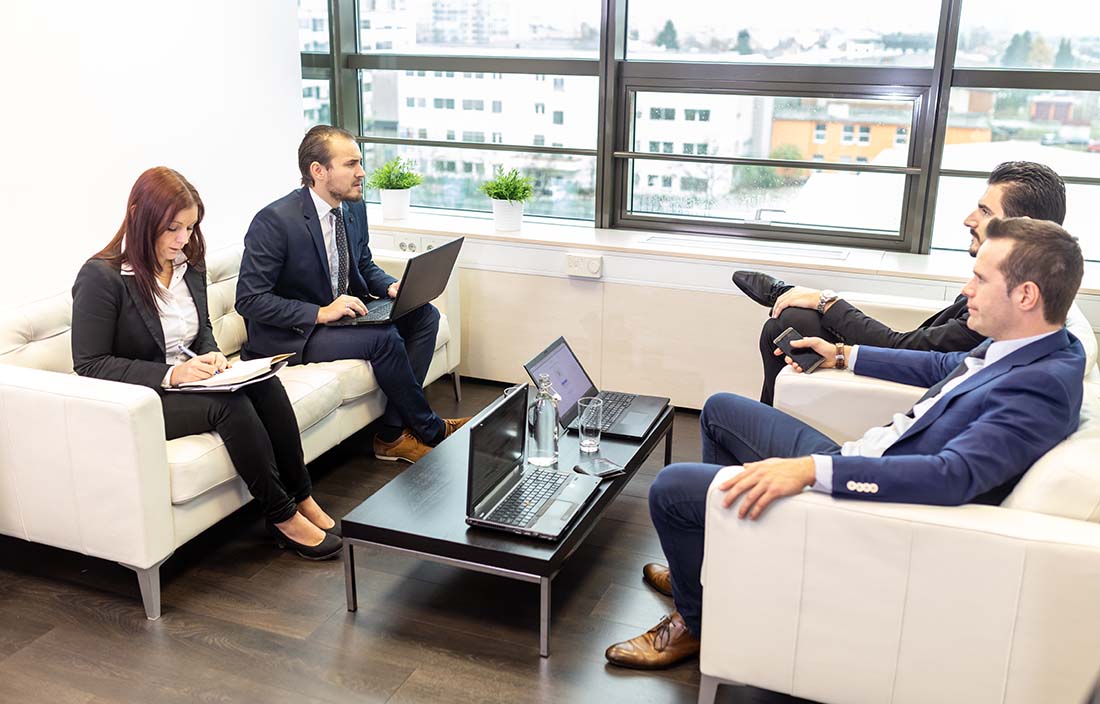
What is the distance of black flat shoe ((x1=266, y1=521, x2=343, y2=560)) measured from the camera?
3.16 m

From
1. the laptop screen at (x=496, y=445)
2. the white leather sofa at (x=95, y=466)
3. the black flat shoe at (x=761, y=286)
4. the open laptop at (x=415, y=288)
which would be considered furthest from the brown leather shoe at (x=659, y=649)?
the open laptop at (x=415, y=288)

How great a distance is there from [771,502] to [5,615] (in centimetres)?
217

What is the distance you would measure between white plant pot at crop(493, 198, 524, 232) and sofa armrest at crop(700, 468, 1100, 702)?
2715 mm

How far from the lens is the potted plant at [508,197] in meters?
4.68

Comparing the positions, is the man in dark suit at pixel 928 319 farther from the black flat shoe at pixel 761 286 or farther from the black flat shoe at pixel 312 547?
the black flat shoe at pixel 312 547

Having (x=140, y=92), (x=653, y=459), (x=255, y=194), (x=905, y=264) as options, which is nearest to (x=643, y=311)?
(x=653, y=459)

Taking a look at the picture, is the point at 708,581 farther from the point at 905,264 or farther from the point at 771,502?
the point at 905,264

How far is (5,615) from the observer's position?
2.85 metres

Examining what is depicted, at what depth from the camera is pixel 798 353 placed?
3320mm

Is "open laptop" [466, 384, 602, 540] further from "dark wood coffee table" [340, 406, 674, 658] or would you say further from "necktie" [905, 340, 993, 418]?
"necktie" [905, 340, 993, 418]

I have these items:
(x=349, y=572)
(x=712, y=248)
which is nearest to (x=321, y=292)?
(x=349, y=572)

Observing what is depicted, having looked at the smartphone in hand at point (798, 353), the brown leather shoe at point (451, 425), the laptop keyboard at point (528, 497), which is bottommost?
the brown leather shoe at point (451, 425)

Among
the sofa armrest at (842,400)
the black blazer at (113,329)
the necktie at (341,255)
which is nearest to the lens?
the black blazer at (113,329)

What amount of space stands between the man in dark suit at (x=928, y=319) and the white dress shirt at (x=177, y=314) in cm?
193
